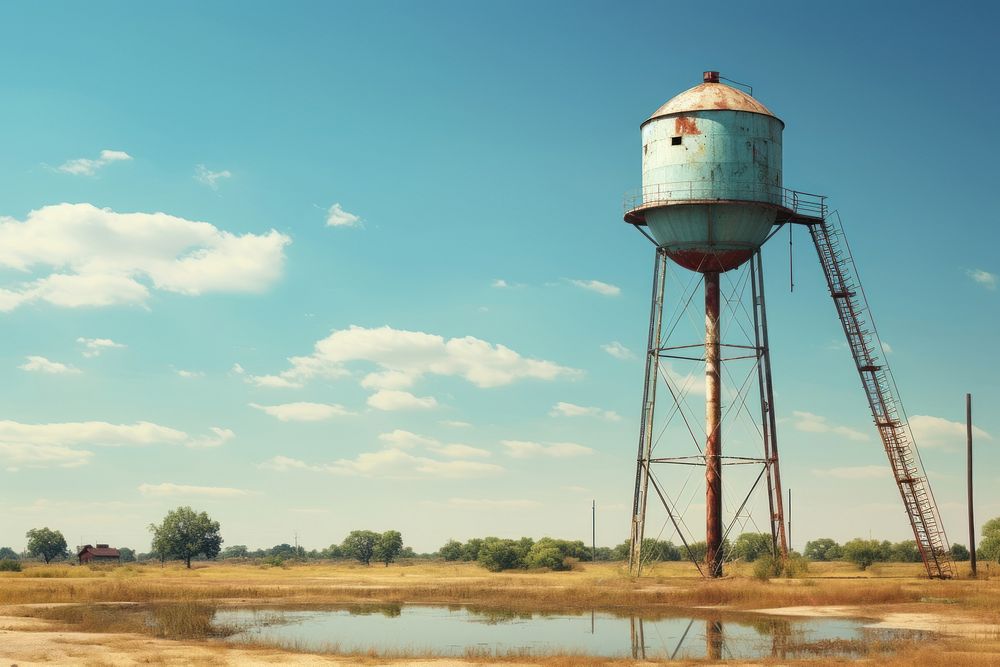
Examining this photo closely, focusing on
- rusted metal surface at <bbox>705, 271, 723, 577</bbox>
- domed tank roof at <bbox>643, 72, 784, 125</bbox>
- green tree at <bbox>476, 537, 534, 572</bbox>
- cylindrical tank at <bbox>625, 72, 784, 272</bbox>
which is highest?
domed tank roof at <bbox>643, 72, 784, 125</bbox>

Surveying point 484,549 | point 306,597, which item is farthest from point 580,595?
point 484,549

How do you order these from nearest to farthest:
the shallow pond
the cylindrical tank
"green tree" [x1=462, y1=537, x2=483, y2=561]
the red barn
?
the shallow pond
the cylindrical tank
"green tree" [x1=462, y1=537, x2=483, y2=561]
the red barn

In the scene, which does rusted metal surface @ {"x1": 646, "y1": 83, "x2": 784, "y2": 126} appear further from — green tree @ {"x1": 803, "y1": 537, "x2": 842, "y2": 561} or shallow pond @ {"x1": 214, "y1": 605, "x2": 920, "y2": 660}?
green tree @ {"x1": 803, "y1": 537, "x2": 842, "y2": 561}

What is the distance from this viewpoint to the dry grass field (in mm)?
25797

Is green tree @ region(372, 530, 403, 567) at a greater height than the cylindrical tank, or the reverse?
the cylindrical tank

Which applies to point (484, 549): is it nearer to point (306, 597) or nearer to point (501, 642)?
point (306, 597)

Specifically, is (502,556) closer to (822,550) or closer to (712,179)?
(712,179)

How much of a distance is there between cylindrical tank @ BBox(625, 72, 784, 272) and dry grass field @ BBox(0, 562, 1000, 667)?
Answer: 14.4 meters

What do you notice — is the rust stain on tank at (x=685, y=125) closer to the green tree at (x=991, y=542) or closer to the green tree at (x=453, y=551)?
the green tree at (x=991, y=542)

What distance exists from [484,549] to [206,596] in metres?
39.3

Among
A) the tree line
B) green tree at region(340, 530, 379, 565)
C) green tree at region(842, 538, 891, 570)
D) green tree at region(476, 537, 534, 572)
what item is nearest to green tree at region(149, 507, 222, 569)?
the tree line

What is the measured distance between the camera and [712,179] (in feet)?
152

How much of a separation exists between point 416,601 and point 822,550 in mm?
92893

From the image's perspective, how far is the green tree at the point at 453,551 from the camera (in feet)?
374
